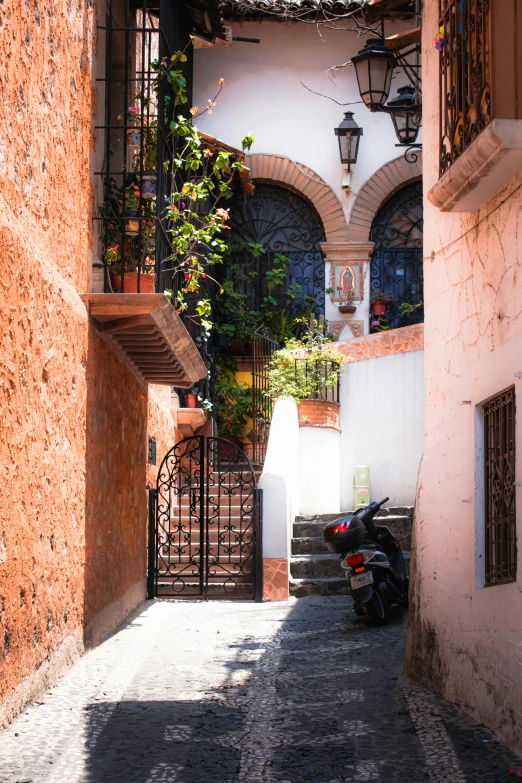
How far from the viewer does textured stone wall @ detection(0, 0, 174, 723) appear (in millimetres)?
6414

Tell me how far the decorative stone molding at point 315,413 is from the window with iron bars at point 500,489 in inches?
338

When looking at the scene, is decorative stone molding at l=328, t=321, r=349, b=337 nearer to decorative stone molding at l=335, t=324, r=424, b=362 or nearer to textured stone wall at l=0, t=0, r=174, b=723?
decorative stone molding at l=335, t=324, r=424, b=362

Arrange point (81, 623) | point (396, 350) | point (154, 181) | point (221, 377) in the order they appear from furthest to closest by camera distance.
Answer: point (221, 377) → point (396, 350) → point (154, 181) → point (81, 623)

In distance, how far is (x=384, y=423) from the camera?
15875 millimetres

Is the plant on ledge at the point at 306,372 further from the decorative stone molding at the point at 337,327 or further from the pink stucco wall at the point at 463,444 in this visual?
the pink stucco wall at the point at 463,444

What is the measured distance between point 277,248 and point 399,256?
7.06 feet

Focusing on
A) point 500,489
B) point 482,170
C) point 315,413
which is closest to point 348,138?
point 315,413

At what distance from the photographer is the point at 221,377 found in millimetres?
18641

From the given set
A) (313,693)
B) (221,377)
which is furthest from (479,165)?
(221,377)

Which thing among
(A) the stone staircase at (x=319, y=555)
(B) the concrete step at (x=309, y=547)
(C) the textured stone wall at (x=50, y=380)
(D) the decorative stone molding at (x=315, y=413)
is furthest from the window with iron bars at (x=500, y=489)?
(D) the decorative stone molding at (x=315, y=413)

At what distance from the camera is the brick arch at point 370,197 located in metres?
19.3

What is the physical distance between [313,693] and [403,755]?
1695 mm

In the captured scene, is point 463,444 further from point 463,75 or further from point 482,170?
point 463,75

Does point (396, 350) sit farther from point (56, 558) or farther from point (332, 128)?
point (56, 558)
